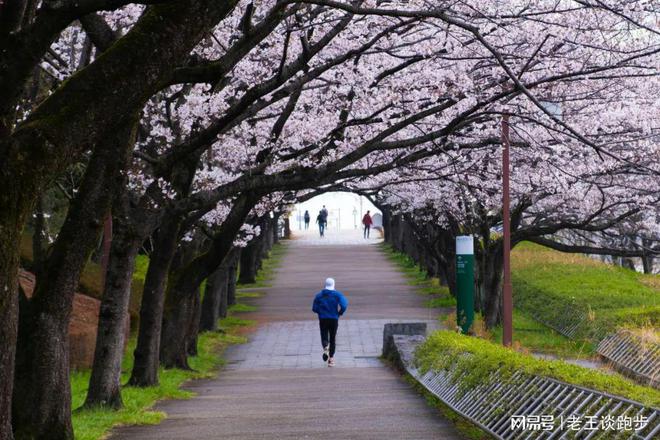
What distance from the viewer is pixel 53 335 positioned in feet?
35.7

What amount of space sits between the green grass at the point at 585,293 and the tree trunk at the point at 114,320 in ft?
47.5

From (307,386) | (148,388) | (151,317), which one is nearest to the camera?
(148,388)

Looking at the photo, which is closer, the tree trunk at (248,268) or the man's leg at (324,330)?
the man's leg at (324,330)

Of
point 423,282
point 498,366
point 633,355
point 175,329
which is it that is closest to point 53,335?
point 498,366

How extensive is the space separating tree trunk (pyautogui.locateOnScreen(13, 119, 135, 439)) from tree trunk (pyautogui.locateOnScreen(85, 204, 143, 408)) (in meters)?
3.23

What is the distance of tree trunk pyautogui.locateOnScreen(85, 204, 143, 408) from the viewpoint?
564 inches

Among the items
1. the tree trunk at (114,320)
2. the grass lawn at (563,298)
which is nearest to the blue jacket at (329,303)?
the grass lawn at (563,298)

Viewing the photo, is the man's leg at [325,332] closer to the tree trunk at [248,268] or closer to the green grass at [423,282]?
the green grass at [423,282]

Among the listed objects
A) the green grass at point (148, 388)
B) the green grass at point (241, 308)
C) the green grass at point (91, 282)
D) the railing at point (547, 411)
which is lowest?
the green grass at point (148, 388)

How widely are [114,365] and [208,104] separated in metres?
4.98

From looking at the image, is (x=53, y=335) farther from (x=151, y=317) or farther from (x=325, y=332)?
(x=325, y=332)

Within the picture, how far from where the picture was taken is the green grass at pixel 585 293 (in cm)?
2695

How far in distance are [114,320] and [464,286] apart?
11224 millimetres

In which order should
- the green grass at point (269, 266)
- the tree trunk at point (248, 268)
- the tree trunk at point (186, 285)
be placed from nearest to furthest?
the tree trunk at point (186, 285) → the green grass at point (269, 266) → the tree trunk at point (248, 268)
